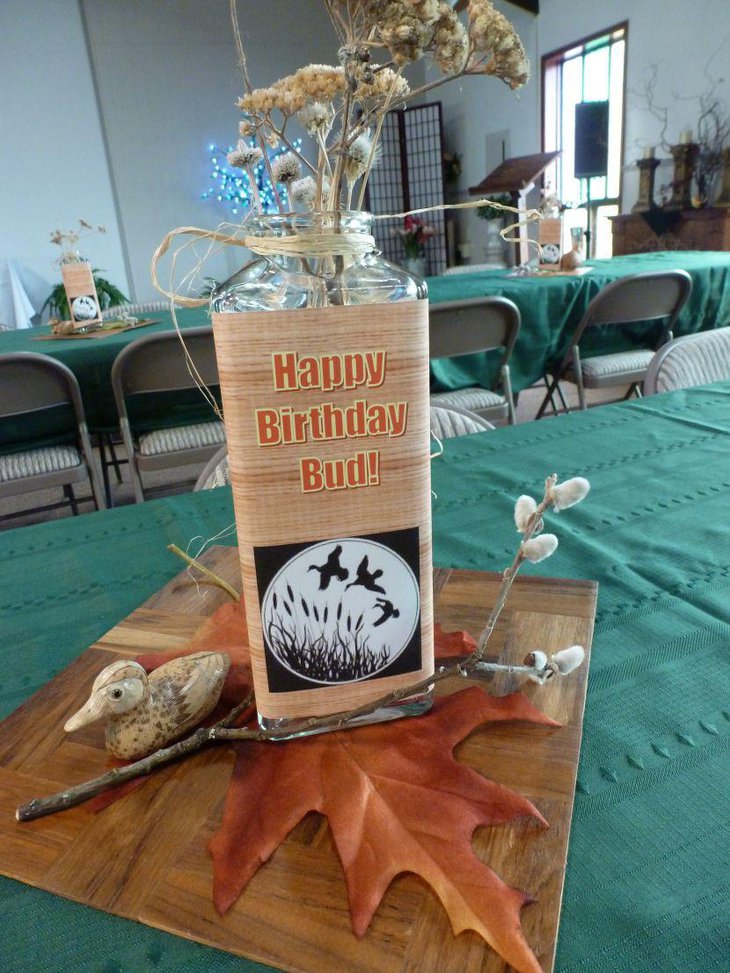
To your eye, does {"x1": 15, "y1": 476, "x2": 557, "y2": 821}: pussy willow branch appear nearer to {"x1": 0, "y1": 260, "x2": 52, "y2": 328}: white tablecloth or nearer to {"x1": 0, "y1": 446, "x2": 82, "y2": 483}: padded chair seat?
{"x1": 0, "y1": 446, "x2": 82, "y2": 483}: padded chair seat

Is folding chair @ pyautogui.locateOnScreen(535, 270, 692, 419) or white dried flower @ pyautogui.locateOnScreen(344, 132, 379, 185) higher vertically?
white dried flower @ pyautogui.locateOnScreen(344, 132, 379, 185)

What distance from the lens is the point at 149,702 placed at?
35 centimetres

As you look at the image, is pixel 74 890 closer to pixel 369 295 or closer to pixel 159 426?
pixel 369 295

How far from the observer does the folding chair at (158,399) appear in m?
1.66

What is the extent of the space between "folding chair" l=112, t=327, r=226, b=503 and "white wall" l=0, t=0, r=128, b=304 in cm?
356

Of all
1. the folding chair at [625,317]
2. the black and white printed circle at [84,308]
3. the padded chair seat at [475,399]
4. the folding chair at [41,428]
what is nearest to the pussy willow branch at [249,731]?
the folding chair at [41,428]

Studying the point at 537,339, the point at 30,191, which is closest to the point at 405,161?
the point at 30,191

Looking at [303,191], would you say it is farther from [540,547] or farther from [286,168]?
[540,547]

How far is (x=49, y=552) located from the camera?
0.66 m

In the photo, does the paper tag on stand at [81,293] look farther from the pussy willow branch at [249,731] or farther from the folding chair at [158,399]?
the pussy willow branch at [249,731]

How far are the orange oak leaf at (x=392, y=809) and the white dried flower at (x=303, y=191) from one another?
28cm

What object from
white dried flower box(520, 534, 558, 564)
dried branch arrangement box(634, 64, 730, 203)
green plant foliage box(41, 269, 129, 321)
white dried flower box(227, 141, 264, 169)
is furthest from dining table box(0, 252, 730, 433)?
green plant foliage box(41, 269, 129, 321)

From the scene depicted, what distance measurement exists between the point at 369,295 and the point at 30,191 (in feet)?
19.3

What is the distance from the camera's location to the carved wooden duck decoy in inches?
13.0
